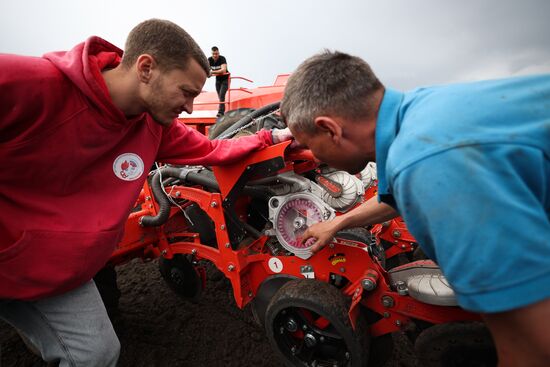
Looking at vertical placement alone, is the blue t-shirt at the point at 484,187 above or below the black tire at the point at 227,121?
above

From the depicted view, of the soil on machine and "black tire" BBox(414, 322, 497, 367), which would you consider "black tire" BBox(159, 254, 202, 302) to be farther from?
"black tire" BBox(414, 322, 497, 367)

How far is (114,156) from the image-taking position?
1.69m

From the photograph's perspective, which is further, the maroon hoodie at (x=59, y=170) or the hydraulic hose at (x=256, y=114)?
the hydraulic hose at (x=256, y=114)

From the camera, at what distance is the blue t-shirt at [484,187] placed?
716mm

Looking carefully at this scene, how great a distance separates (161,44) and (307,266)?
1.66 m

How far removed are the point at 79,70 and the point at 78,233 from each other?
787mm

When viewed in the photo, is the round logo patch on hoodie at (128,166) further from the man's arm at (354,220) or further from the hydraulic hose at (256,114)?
the man's arm at (354,220)

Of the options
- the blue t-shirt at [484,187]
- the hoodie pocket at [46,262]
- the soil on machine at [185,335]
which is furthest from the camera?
the soil on machine at [185,335]

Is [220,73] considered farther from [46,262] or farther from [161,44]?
[46,262]

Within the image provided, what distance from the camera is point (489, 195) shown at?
0.73 metres

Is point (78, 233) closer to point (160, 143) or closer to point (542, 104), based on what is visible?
point (160, 143)

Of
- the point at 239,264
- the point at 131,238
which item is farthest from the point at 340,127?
the point at 131,238

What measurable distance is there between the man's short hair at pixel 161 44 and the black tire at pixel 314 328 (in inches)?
61.0

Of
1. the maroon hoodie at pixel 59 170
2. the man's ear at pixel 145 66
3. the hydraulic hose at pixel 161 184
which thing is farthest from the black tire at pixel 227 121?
the man's ear at pixel 145 66
